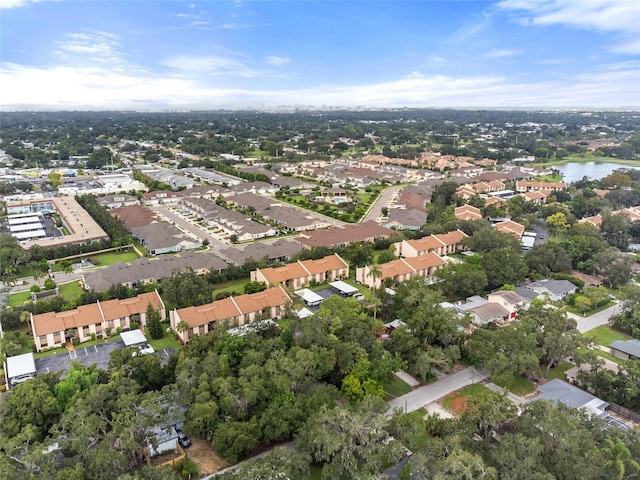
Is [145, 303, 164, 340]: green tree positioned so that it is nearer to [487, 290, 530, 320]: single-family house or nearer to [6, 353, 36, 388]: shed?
[6, 353, 36, 388]: shed

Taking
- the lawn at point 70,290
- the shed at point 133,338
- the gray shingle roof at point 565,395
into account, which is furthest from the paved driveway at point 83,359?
the gray shingle roof at point 565,395

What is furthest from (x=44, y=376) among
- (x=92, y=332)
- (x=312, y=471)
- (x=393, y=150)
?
(x=393, y=150)

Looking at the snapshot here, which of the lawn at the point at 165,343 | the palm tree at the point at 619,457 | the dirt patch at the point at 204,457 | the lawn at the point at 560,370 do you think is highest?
the palm tree at the point at 619,457

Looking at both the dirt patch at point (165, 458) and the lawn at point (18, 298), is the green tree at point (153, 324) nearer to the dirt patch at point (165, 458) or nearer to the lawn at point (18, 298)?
the dirt patch at point (165, 458)

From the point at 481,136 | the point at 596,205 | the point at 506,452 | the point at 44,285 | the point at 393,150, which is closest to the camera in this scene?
the point at 506,452

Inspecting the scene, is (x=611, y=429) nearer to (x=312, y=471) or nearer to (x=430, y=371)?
(x=430, y=371)
